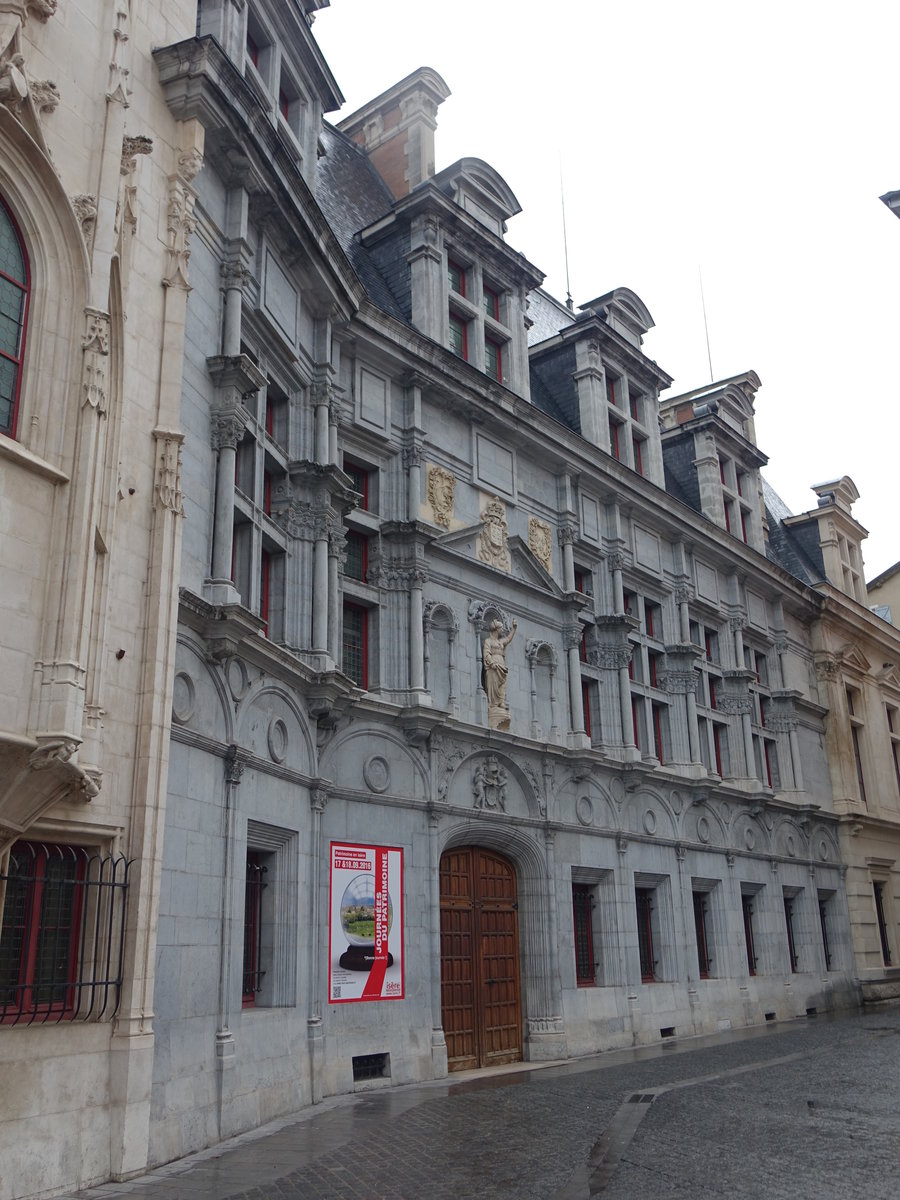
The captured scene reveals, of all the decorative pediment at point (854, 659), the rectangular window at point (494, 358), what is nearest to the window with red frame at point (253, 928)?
the rectangular window at point (494, 358)

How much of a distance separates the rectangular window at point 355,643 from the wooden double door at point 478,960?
138 inches

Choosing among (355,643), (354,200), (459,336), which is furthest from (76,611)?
(354,200)

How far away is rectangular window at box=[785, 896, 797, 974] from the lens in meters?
29.0

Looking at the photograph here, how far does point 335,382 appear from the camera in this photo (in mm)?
17906

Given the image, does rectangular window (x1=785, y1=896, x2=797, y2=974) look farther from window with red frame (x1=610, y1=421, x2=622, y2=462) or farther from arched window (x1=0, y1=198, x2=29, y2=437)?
arched window (x1=0, y1=198, x2=29, y2=437)

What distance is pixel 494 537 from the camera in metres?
20.9

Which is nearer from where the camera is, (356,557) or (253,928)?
(253,928)

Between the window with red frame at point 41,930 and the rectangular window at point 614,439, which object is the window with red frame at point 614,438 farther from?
the window with red frame at point 41,930

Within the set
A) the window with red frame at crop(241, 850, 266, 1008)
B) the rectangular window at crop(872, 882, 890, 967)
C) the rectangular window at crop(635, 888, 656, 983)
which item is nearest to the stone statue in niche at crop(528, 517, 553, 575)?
the rectangular window at crop(635, 888, 656, 983)

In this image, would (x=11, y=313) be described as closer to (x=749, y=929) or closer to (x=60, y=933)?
(x=60, y=933)

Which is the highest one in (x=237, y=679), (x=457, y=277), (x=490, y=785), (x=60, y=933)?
(x=457, y=277)

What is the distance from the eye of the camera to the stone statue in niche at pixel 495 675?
1973 centimetres

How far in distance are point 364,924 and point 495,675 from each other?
18.6 ft

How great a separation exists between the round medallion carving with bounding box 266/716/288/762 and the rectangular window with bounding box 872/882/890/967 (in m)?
25.5
